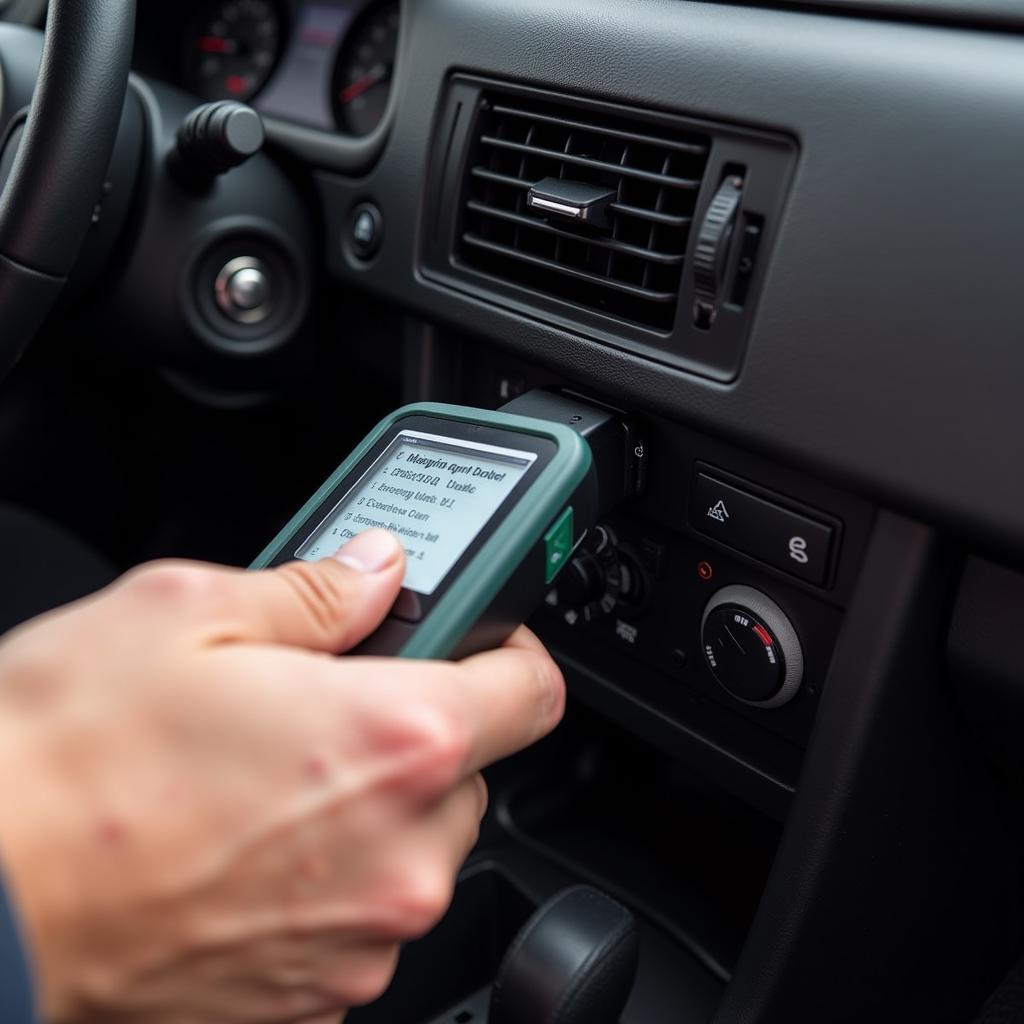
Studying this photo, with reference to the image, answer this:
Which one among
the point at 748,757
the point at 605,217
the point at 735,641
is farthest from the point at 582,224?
the point at 748,757

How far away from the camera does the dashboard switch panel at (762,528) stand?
78 cm

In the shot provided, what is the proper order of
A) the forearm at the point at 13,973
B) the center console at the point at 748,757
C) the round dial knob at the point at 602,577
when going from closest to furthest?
the forearm at the point at 13,973
the center console at the point at 748,757
the round dial knob at the point at 602,577

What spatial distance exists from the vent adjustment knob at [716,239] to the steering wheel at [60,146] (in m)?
0.42

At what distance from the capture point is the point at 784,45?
0.74 metres

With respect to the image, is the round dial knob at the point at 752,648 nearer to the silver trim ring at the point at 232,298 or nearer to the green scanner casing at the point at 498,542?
the green scanner casing at the point at 498,542

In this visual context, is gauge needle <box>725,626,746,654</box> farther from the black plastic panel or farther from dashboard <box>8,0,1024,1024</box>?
the black plastic panel

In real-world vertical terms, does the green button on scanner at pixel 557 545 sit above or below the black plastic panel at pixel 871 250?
below

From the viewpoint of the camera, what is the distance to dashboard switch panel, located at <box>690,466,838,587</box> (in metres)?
0.78

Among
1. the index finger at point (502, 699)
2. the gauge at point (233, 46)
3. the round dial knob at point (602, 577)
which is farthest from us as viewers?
the gauge at point (233, 46)

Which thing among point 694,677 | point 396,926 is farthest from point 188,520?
point 396,926

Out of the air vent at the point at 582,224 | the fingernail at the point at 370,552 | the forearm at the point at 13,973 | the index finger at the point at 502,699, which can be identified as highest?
the air vent at the point at 582,224

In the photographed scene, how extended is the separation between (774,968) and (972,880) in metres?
0.17

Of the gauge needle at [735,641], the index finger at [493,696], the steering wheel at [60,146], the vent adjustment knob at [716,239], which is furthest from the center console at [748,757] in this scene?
the steering wheel at [60,146]

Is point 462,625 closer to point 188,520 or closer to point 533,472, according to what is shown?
point 533,472
